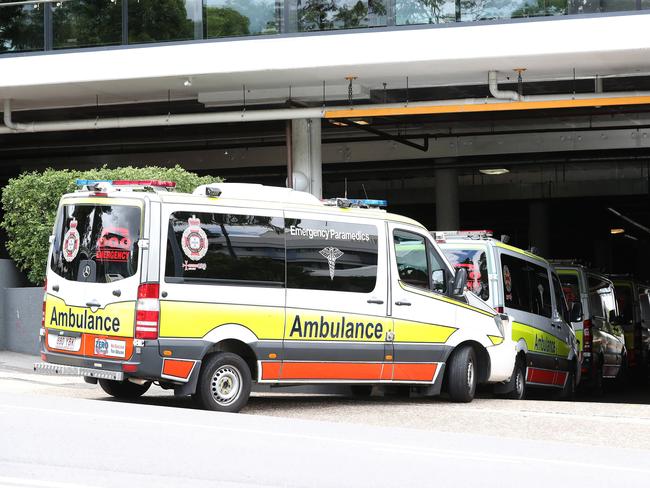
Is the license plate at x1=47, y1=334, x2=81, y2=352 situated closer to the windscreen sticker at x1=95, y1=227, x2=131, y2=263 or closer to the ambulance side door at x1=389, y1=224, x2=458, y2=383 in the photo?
the windscreen sticker at x1=95, y1=227, x2=131, y2=263

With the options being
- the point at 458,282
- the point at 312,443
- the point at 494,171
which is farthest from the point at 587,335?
the point at 494,171

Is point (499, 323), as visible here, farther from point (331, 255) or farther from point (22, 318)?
point (22, 318)

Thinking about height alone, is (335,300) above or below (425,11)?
below

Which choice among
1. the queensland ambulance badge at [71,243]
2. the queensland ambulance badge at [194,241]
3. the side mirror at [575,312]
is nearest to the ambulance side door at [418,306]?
the queensland ambulance badge at [194,241]

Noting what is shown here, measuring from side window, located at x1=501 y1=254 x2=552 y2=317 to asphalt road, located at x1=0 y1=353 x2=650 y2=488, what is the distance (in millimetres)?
2251

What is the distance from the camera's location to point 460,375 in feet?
45.9

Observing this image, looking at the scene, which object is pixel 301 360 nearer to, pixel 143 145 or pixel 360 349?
pixel 360 349

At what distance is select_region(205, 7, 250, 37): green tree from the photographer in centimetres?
2016

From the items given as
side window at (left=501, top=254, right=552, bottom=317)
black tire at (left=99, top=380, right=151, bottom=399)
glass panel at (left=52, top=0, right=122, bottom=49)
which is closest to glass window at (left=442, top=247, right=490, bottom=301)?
side window at (left=501, top=254, right=552, bottom=317)

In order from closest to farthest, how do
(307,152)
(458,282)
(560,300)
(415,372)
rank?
(415,372) → (458,282) → (560,300) → (307,152)

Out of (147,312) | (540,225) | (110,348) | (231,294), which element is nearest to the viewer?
(147,312)

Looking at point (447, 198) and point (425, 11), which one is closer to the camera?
point (425, 11)

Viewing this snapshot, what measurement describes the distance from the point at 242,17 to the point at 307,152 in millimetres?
3653

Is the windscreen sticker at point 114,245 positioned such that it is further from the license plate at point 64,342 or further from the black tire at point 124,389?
the black tire at point 124,389
